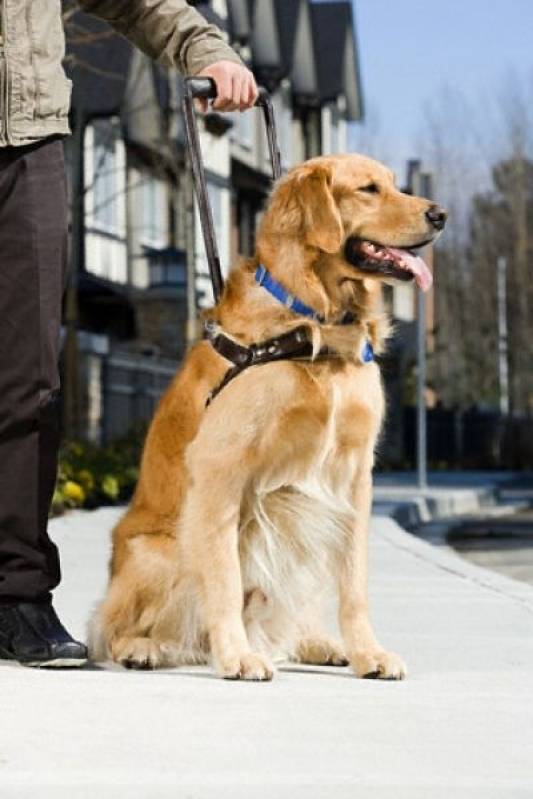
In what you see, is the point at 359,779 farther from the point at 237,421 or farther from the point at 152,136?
the point at 152,136

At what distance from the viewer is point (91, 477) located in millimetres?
16281

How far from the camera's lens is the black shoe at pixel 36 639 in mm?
5586

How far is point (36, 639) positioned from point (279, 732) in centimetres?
130

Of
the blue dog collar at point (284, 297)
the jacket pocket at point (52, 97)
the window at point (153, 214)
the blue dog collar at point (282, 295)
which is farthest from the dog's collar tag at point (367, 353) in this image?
the window at point (153, 214)

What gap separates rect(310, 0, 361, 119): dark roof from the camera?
2135 inches

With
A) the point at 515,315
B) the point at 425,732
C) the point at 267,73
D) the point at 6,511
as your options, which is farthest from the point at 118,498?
the point at 515,315

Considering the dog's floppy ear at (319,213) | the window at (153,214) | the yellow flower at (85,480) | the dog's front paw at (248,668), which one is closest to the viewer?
the dog's front paw at (248,668)

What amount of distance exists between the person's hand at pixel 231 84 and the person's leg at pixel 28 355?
1.61 feet

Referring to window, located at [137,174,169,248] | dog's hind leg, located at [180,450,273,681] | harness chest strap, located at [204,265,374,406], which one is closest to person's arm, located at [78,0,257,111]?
harness chest strap, located at [204,265,374,406]

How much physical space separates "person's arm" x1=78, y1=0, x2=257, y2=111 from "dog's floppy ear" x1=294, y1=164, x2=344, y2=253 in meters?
0.36

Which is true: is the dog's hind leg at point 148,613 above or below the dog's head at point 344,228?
below

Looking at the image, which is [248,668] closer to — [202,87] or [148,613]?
[148,613]

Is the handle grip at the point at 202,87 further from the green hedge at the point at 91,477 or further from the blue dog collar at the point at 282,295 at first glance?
the green hedge at the point at 91,477

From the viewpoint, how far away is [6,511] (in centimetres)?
568
